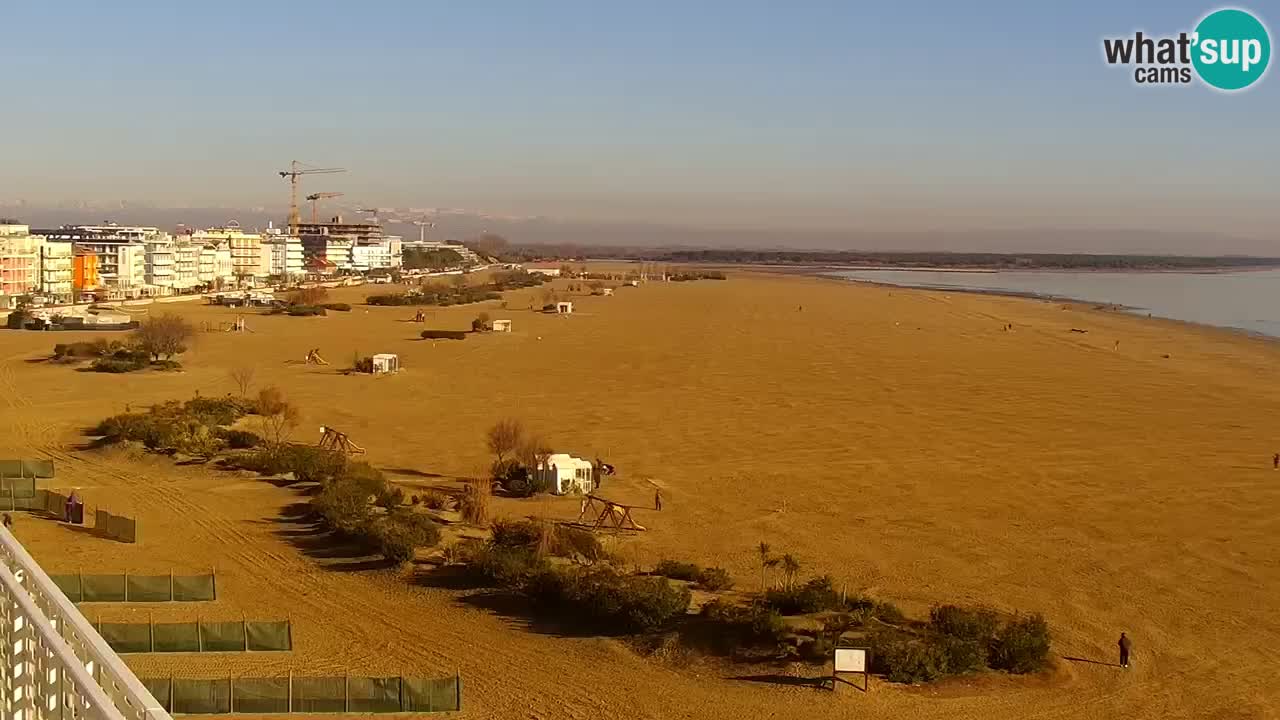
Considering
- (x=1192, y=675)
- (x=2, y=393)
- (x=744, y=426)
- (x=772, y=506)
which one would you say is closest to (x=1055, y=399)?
(x=744, y=426)

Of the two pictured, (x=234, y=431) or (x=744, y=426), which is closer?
(x=234, y=431)

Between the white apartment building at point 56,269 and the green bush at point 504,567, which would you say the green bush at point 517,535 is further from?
the white apartment building at point 56,269

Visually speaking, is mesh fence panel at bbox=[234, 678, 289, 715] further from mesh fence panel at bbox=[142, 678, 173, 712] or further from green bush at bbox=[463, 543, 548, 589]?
green bush at bbox=[463, 543, 548, 589]

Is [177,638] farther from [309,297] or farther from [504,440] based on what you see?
[309,297]

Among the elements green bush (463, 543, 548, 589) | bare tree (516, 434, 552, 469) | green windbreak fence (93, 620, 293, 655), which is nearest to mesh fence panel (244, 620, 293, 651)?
green windbreak fence (93, 620, 293, 655)

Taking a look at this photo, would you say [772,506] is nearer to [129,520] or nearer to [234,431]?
[129,520]
